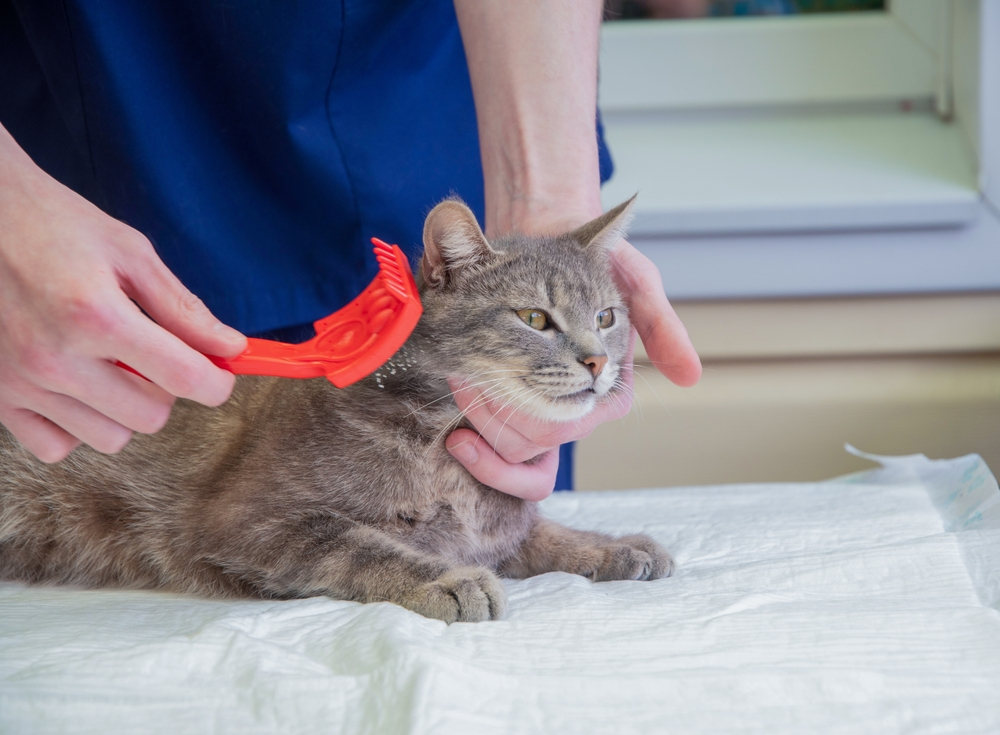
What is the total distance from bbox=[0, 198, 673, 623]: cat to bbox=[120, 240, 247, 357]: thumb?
297 mm

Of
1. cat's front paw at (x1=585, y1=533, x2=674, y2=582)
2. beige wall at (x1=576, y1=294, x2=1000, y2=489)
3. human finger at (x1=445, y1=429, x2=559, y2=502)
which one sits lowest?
beige wall at (x1=576, y1=294, x2=1000, y2=489)

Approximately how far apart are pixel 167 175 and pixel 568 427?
0.76m

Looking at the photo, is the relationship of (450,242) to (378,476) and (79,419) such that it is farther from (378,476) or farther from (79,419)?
(79,419)

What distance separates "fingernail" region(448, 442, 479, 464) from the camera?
1.13 m

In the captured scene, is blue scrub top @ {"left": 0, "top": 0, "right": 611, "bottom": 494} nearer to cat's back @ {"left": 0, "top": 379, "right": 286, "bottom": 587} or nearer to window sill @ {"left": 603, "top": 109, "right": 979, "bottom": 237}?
cat's back @ {"left": 0, "top": 379, "right": 286, "bottom": 587}

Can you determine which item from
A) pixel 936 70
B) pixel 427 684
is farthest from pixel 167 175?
pixel 936 70

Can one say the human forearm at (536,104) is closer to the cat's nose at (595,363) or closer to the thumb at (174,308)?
the cat's nose at (595,363)

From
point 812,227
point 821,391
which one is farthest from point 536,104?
point 821,391

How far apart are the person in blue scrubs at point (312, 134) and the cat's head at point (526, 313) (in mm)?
41

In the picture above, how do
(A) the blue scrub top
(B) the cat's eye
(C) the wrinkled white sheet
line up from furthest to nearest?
(A) the blue scrub top < (B) the cat's eye < (C) the wrinkled white sheet

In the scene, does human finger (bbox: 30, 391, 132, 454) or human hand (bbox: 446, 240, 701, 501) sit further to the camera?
human hand (bbox: 446, 240, 701, 501)

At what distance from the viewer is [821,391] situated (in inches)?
84.0

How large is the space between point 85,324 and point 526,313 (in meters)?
0.60

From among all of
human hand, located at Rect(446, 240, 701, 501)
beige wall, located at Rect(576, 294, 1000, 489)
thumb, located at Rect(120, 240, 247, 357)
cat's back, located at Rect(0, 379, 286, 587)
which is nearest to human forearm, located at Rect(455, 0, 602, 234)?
human hand, located at Rect(446, 240, 701, 501)
